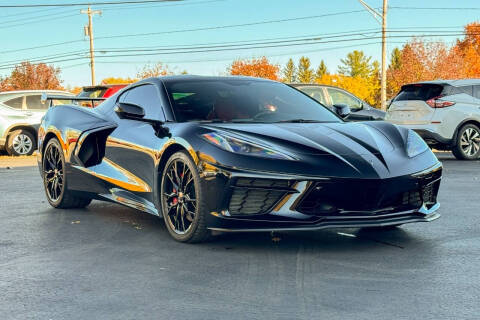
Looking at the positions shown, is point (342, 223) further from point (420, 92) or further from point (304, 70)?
point (304, 70)

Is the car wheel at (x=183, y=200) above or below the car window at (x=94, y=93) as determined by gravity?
below

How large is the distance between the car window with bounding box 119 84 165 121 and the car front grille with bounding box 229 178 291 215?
4.45ft

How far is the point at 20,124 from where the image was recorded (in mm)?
18812

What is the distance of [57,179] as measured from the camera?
7.96 m

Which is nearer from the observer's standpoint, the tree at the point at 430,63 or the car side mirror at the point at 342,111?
the car side mirror at the point at 342,111

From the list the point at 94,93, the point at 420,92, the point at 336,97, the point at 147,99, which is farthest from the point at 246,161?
the point at 94,93

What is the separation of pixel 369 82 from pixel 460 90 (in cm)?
12788

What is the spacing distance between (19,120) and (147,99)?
42.2ft

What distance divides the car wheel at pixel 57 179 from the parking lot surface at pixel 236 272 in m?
0.64

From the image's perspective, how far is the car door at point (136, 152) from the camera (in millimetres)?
6293

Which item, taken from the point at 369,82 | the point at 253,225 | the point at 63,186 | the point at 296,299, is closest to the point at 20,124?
the point at 63,186

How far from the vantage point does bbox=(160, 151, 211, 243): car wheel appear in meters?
5.57

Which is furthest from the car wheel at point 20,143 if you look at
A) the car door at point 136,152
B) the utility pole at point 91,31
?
the utility pole at point 91,31

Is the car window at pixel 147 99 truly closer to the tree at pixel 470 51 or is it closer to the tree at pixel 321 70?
the tree at pixel 470 51
